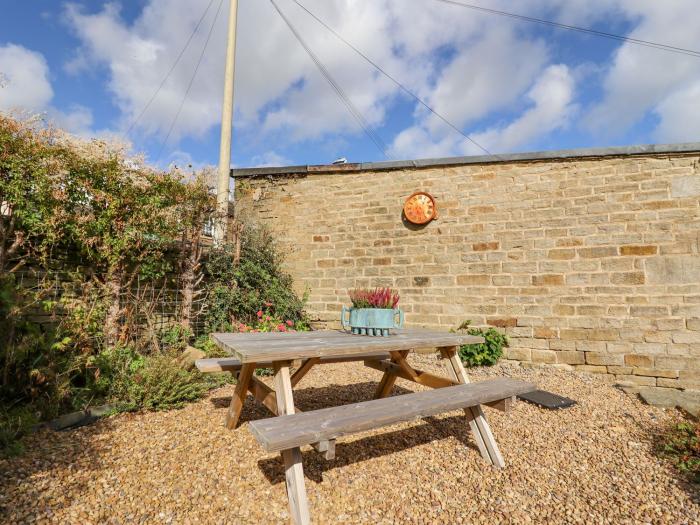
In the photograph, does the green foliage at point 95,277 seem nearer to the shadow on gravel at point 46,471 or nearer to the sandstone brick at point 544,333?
the shadow on gravel at point 46,471

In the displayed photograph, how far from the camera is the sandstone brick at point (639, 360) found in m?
4.83

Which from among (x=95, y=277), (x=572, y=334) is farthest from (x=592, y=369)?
(x=95, y=277)

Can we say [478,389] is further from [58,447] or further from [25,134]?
[25,134]

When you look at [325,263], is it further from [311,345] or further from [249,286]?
[311,345]

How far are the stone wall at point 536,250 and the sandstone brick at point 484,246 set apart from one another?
0.03 metres

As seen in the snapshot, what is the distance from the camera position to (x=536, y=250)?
5.51m

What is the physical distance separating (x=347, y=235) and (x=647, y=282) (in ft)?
14.3

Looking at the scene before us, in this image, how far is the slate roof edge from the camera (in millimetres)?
4961

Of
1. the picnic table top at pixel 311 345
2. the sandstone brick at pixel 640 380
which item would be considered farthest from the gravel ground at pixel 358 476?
the sandstone brick at pixel 640 380

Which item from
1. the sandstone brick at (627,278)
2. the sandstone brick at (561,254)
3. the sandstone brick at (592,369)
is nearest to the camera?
the sandstone brick at (627,278)

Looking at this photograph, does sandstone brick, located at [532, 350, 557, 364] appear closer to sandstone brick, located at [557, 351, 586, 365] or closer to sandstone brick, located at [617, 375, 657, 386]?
sandstone brick, located at [557, 351, 586, 365]

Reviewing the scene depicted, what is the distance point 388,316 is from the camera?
292 cm

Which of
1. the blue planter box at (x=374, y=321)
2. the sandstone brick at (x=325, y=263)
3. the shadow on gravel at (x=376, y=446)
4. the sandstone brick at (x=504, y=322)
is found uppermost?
the sandstone brick at (x=325, y=263)

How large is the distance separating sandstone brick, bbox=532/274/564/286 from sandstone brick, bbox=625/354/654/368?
1.22m
